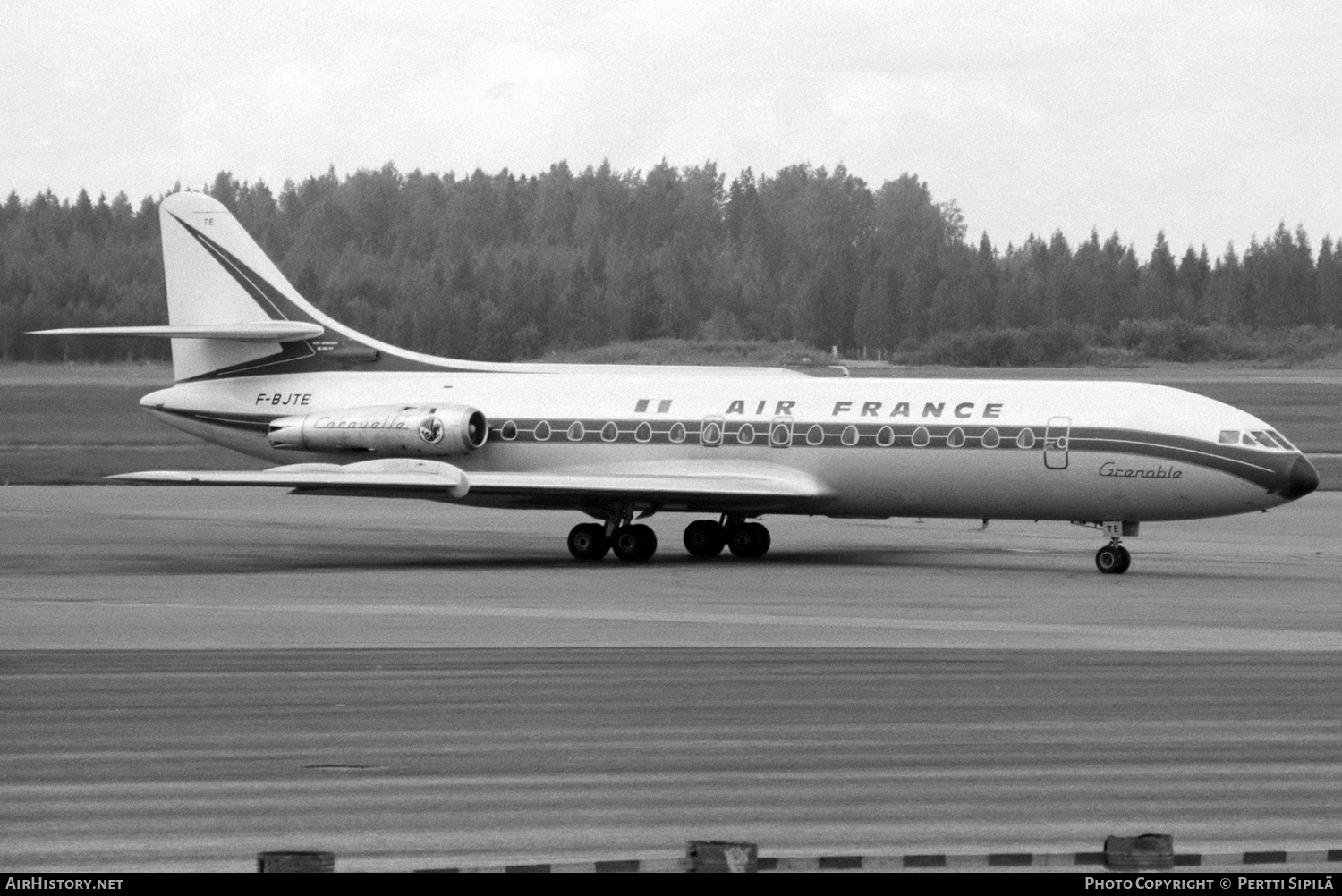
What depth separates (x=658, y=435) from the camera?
99.0ft

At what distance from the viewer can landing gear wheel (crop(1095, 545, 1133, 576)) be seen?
27547 millimetres

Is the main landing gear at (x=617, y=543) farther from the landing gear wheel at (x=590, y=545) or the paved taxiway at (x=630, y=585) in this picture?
the paved taxiway at (x=630, y=585)

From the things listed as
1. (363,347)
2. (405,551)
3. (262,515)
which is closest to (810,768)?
(405,551)

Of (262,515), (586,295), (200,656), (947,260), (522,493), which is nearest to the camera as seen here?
(200,656)

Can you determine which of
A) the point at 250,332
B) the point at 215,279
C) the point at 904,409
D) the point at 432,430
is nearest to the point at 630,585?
the point at 904,409

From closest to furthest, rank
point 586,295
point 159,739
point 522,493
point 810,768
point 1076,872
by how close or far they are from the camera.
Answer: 1. point 1076,872
2. point 810,768
3. point 159,739
4. point 522,493
5. point 586,295

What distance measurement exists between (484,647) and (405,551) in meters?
13.0

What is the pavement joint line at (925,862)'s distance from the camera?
8.55 metres

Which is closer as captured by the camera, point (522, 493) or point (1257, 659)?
point (1257, 659)

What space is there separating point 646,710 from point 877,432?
1459cm

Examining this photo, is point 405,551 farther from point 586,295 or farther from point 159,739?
point 586,295

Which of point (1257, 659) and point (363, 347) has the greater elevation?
point (363, 347)

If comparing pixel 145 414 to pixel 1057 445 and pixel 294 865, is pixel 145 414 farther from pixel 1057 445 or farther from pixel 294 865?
pixel 294 865

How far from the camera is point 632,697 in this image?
15273 millimetres
